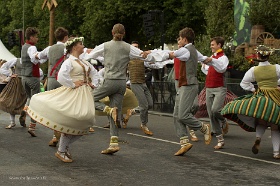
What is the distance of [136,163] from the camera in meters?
9.62

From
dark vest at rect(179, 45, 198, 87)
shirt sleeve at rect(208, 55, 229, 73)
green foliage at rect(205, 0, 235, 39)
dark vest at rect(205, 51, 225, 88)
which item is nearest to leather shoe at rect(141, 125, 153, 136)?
dark vest at rect(205, 51, 225, 88)

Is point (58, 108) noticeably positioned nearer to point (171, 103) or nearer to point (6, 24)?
point (171, 103)

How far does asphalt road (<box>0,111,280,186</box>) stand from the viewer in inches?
326

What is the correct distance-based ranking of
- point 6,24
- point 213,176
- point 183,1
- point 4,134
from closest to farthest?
1. point 213,176
2. point 4,134
3. point 183,1
4. point 6,24

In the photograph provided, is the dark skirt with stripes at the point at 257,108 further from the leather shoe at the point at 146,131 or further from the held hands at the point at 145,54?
the leather shoe at the point at 146,131

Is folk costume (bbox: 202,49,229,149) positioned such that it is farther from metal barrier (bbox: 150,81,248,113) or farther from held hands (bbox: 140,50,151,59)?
metal barrier (bbox: 150,81,248,113)

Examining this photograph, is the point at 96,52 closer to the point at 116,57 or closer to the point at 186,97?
the point at 116,57

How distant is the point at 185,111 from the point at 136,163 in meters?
1.35

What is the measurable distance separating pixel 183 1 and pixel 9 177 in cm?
3096

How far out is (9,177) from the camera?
8305mm

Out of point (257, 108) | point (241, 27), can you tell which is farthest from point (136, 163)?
point (241, 27)

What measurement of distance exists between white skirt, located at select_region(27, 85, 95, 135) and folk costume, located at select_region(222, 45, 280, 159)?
2.22 metres

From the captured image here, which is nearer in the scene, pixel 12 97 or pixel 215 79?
pixel 215 79

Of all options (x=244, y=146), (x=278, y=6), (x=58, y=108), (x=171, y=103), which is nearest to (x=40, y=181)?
(x=58, y=108)
